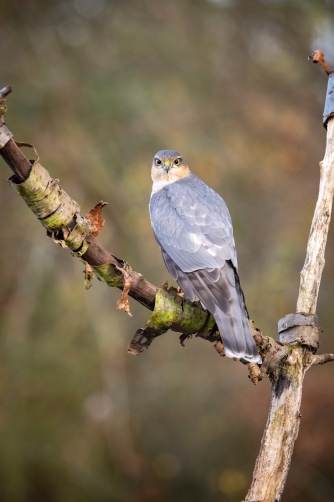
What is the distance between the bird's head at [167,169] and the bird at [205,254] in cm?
50

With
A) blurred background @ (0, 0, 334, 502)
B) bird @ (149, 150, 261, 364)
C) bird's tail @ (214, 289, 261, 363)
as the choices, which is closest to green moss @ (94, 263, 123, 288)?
bird @ (149, 150, 261, 364)

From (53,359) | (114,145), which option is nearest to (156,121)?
(114,145)

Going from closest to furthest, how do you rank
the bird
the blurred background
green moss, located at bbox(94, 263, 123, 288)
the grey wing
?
1. green moss, located at bbox(94, 263, 123, 288)
2. the bird
3. the grey wing
4. the blurred background

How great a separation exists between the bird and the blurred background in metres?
2.92

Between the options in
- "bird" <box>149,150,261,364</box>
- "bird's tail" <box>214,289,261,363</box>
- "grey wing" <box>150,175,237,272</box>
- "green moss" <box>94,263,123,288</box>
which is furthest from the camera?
"grey wing" <box>150,175,237,272</box>

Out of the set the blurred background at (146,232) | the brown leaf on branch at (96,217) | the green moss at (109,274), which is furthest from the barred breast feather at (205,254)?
the blurred background at (146,232)

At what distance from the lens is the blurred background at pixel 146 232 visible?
5863 millimetres

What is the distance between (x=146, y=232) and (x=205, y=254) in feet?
13.9

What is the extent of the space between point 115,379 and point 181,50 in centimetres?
429

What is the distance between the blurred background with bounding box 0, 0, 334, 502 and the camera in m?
5.86

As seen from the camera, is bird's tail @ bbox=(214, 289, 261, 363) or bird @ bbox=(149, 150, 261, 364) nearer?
bird's tail @ bbox=(214, 289, 261, 363)

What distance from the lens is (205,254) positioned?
2.71 m

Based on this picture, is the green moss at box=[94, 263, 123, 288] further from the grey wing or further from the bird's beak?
the bird's beak

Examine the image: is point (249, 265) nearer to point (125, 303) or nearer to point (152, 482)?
point (152, 482)
